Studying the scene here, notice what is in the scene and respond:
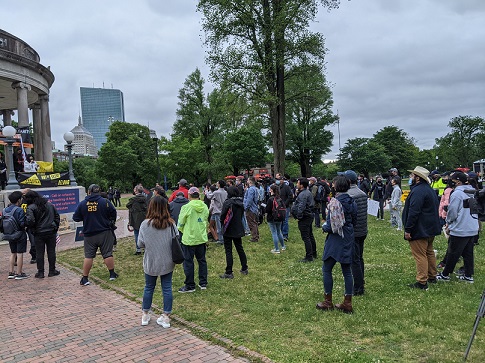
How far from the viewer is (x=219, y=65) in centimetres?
2142

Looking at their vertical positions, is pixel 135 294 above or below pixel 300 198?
below

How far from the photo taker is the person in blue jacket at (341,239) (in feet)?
16.9

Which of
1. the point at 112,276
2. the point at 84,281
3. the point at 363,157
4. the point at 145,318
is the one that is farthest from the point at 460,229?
the point at 363,157

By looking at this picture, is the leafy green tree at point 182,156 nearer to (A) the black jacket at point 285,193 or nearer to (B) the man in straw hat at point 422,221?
(A) the black jacket at point 285,193

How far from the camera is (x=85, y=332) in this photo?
16.4ft

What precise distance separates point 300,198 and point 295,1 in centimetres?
1531

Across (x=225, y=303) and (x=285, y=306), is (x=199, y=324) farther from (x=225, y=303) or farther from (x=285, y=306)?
(x=285, y=306)

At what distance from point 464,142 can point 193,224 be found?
76.2m

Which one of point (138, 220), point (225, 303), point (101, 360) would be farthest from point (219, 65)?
point (101, 360)

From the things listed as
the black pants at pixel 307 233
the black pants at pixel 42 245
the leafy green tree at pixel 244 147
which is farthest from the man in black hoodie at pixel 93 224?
the leafy green tree at pixel 244 147

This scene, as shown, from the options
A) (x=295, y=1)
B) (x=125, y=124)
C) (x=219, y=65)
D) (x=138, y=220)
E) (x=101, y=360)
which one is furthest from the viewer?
(x=125, y=124)

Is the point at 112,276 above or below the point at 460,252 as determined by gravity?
below

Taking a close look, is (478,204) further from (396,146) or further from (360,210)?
(396,146)

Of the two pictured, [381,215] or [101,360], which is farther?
[381,215]
